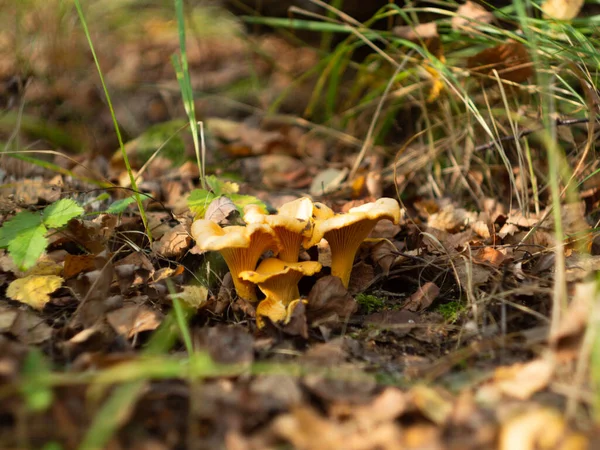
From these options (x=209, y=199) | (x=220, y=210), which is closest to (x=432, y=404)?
(x=220, y=210)

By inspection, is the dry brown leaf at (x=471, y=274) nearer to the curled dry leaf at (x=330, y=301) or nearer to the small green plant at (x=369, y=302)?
the small green plant at (x=369, y=302)

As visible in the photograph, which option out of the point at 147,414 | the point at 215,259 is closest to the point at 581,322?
the point at 147,414

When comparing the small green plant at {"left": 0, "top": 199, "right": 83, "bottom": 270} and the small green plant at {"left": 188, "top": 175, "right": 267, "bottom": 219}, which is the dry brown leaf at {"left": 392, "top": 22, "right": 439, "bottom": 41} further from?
the small green plant at {"left": 0, "top": 199, "right": 83, "bottom": 270}

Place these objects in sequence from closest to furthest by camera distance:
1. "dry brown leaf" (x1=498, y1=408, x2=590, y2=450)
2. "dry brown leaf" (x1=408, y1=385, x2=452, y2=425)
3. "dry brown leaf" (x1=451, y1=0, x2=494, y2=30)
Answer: "dry brown leaf" (x1=498, y1=408, x2=590, y2=450)
"dry brown leaf" (x1=408, y1=385, x2=452, y2=425)
"dry brown leaf" (x1=451, y1=0, x2=494, y2=30)

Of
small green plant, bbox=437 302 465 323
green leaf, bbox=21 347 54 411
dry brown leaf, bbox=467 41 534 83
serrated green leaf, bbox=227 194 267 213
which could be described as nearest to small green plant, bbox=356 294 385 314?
small green plant, bbox=437 302 465 323

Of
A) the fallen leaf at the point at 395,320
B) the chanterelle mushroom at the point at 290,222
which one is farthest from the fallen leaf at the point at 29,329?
the fallen leaf at the point at 395,320

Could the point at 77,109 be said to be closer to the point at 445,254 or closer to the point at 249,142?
the point at 249,142
